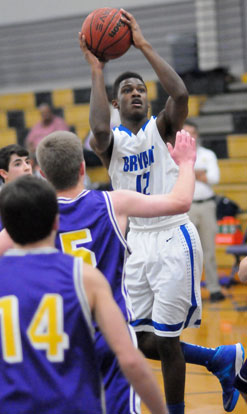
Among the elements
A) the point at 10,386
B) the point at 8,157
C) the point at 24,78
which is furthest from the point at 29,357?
the point at 24,78

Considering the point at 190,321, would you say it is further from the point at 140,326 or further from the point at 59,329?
the point at 59,329

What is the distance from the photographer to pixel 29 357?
7.22 feet

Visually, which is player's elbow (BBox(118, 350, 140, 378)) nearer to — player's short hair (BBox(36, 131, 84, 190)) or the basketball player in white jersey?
player's short hair (BBox(36, 131, 84, 190))

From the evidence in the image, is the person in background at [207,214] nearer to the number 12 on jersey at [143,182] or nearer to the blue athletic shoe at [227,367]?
the blue athletic shoe at [227,367]

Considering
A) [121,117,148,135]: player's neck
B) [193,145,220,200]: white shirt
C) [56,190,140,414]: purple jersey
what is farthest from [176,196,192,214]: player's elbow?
[193,145,220,200]: white shirt

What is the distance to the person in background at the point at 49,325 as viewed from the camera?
7.17 ft

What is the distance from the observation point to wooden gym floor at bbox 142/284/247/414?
464 centimetres

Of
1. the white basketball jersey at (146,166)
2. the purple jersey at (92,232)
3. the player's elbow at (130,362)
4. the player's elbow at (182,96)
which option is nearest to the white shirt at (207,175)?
the white basketball jersey at (146,166)

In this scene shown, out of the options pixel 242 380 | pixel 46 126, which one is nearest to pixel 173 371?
pixel 242 380

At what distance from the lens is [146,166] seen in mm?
4223

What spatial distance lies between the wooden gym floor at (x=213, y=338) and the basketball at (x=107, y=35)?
2.26 meters

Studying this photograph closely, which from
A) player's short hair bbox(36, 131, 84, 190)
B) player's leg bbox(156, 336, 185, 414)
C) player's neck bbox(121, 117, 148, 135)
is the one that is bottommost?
player's leg bbox(156, 336, 185, 414)

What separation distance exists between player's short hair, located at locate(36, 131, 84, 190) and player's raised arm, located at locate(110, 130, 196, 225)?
0.20 m

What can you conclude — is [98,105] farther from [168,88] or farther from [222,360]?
[222,360]
